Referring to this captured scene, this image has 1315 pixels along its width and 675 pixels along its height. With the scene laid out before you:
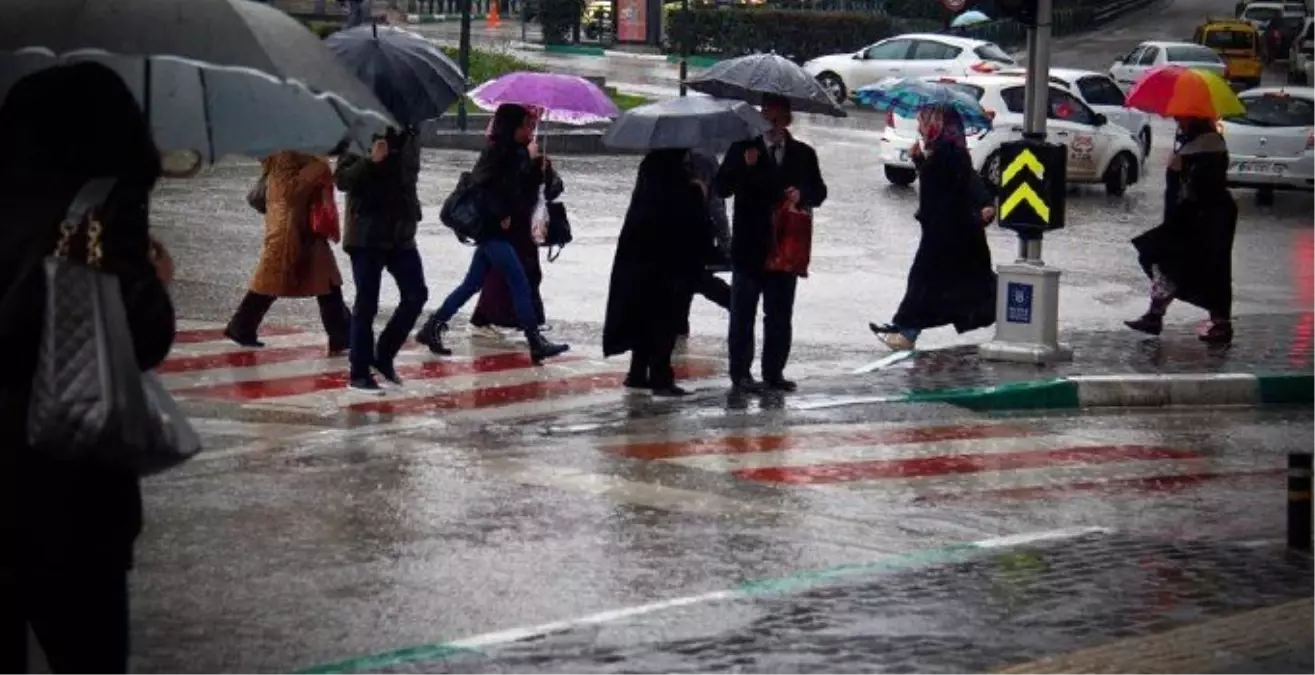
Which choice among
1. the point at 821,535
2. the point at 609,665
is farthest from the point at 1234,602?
the point at 609,665

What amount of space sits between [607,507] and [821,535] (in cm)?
99

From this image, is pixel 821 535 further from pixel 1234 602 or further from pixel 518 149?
pixel 518 149

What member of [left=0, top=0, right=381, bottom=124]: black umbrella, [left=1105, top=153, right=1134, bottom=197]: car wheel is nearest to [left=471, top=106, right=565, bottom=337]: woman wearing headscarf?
[left=0, top=0, right=381, bottom=124]: black umbrella

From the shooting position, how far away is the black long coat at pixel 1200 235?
16719 mm

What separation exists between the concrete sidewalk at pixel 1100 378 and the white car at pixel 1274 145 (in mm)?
14013

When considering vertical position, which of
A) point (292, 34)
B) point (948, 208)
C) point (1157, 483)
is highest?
point (292, 34)

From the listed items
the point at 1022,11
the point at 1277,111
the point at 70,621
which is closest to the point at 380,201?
the point at 1022,11

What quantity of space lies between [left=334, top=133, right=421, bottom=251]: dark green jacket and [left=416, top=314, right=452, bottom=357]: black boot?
153 cm

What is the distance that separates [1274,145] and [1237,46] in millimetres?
32004

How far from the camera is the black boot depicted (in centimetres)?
1515

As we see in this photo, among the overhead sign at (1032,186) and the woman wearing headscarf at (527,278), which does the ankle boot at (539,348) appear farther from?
the overhead sign at (1032,186)

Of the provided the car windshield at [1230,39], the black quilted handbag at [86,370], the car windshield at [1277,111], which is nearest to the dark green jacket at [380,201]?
the black quilted handbag at [86,370]

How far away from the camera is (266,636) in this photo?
803cm

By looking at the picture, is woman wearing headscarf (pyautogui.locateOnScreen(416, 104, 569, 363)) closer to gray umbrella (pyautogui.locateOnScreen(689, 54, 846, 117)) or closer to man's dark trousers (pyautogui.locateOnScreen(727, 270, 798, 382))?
gray umbrella (pyautogui.locateOnScreen(689, 54, 846, 117))
